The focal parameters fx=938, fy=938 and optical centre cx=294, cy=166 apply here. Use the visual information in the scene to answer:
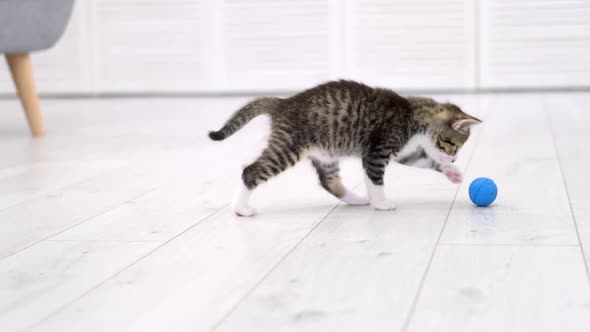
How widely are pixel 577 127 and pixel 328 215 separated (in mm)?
1878

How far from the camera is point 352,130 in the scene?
2.34 m

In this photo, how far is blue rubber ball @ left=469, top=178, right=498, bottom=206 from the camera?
2.28 meters

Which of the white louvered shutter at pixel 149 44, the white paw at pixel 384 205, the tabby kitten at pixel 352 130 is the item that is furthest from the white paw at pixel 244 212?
the white louvered shutter at pixel 149 44

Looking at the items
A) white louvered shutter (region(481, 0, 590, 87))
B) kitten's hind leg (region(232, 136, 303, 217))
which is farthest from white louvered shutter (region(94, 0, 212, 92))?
kitten's hind leg (region(232, 136, 303, 217))

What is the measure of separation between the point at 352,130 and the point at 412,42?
3.39 meters

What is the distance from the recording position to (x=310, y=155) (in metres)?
2.38

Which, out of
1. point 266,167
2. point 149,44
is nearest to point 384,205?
point 266,167

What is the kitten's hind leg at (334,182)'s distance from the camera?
95.3 inches

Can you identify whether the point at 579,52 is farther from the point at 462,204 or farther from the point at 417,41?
the point at 462,204

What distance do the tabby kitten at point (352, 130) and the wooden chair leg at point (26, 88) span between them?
1951mm

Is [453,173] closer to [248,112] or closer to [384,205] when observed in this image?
[384,205]

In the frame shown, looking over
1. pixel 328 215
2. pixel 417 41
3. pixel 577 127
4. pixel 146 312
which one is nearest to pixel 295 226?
pixel 328 215

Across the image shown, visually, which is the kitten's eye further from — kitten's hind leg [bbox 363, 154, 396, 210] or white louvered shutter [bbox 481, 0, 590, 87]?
white louvered shutter [bbox 481, 0, 590, 87]

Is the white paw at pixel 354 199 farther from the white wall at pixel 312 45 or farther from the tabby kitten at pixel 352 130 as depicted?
the white wall at pixel 312 45
